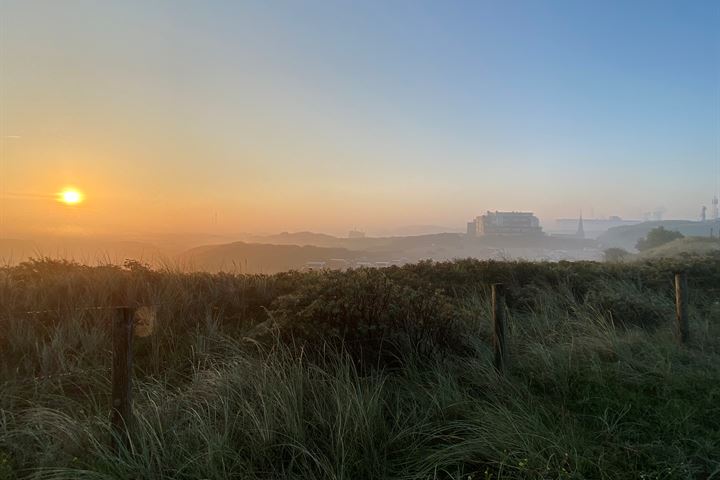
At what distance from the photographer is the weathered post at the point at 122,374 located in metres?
3.15

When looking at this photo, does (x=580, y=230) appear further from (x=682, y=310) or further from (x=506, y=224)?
(x=682, y=310)

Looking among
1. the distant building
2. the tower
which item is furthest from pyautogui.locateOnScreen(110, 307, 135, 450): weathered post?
the tower

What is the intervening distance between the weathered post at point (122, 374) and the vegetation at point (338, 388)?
12cm

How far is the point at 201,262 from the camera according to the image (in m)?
9.85

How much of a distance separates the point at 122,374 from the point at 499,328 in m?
3.52

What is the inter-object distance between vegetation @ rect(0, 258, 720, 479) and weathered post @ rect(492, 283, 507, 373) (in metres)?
0.17

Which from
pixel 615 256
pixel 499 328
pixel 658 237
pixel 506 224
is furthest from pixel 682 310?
pixel 658 237

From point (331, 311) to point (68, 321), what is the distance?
11.3ft

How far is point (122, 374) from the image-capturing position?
323 cm

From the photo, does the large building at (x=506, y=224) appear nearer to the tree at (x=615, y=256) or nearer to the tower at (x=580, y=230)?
the tree at (x=615, y=256)

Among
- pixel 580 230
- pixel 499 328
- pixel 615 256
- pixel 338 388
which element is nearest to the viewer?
pixel 338 388

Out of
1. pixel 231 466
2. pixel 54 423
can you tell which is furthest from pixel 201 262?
pixel 231 466

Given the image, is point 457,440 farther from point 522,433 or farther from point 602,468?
point 602,468

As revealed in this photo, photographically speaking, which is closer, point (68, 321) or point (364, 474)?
point (364, 474)
